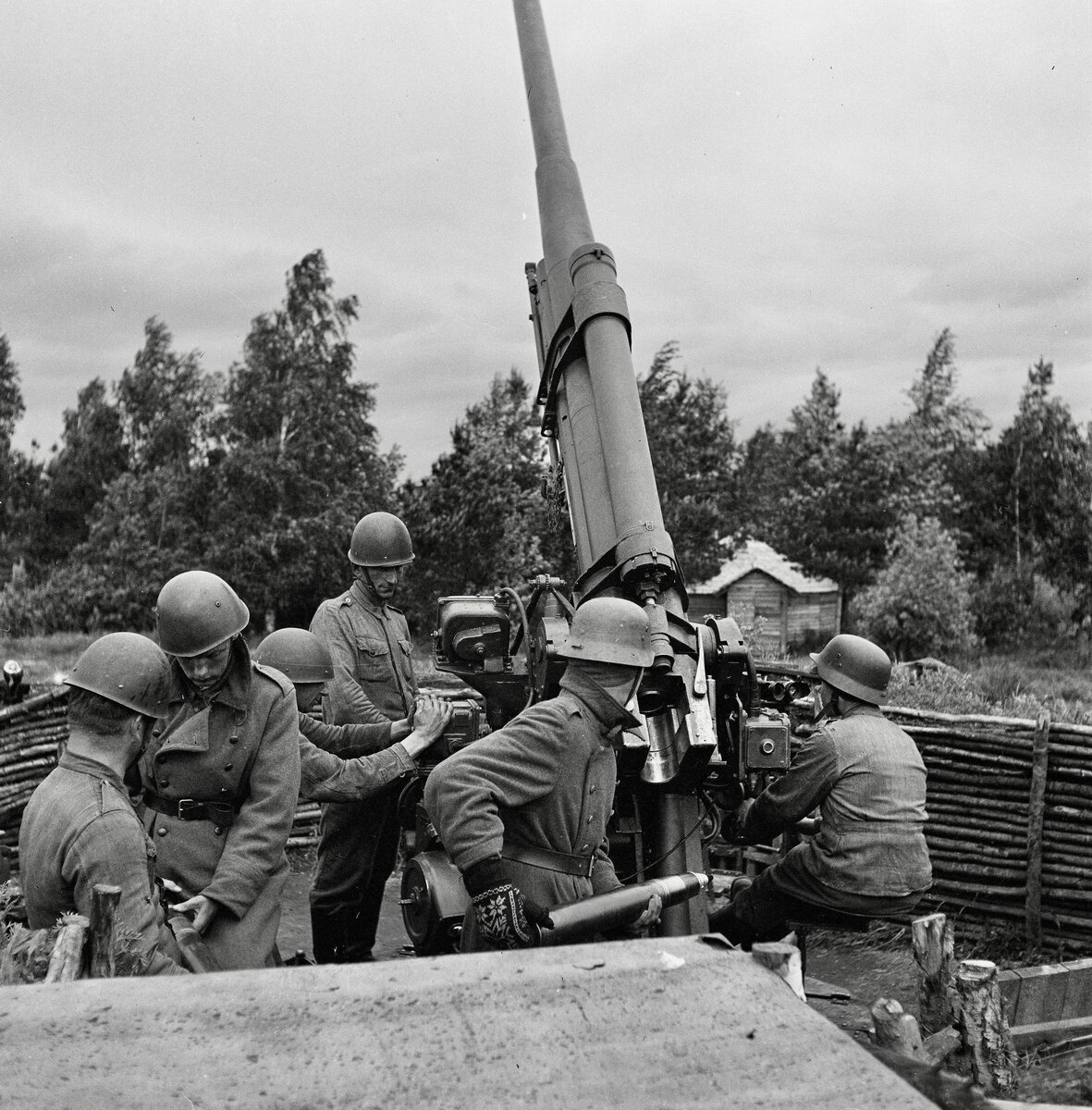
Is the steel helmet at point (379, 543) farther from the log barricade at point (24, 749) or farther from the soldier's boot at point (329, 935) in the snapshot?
the log barricade at point (24, 749)

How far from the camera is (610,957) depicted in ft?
7.50

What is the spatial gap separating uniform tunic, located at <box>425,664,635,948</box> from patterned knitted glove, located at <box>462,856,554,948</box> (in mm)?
41

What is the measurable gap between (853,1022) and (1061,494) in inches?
1057

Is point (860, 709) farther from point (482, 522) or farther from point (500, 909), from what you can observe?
point (482, 522)

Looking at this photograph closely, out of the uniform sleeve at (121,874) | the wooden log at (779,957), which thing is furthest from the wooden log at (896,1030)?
the uniform sleeve at (121,874)

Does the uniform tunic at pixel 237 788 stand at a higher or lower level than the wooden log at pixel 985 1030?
higher

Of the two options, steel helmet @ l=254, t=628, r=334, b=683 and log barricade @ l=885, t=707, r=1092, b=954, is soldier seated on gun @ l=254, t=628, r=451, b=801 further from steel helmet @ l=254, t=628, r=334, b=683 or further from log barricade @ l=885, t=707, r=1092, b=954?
log barricade @ l=885, t=707, r=1092, b=954

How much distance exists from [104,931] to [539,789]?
3.88ft

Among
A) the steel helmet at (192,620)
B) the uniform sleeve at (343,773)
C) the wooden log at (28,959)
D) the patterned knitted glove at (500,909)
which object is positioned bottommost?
the patterned knitted glove at (500,909)

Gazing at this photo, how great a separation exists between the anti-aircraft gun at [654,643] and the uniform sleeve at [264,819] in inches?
29.5

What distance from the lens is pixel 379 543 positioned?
5.47 m

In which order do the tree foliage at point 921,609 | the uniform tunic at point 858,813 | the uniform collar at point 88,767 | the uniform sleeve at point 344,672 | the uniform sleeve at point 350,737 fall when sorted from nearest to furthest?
the uniform collar at point 88,767 < the uniform tunic at point 858,813 < the uniform sleeve at point 350,737 < the uniform sleeve at point 344,672 < the tree foliage at point 921,609

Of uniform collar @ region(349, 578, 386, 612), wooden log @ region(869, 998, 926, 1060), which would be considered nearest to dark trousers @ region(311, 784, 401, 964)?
uniform collar @ region(349, 578, 386, 612)

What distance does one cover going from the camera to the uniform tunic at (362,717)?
5.16m
